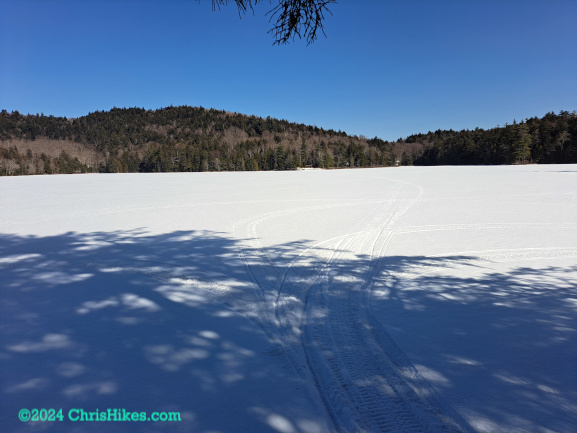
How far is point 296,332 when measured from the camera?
10.2 feet

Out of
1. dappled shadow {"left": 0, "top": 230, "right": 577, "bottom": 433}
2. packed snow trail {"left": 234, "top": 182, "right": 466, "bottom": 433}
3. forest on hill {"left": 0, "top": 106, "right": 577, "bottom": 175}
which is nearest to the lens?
packed snow trail {"left": 234, "top": 182, "right": 466, "bottom": 433}

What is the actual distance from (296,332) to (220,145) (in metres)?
111

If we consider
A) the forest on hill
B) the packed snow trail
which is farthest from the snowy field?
the forest on hill

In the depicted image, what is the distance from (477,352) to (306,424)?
1758mm

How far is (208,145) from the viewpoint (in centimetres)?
9788

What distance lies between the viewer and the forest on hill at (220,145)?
60.8 meters

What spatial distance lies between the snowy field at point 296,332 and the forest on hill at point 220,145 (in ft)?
220

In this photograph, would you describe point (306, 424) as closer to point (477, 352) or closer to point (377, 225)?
point (477, 352)

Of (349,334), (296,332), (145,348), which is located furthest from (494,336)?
(145,348)

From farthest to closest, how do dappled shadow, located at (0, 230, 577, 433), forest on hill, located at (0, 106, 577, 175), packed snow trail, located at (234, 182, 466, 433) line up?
1. forest on hill, located at (0, 106, 577, 175)
2. dappled shadow, located at (0, 230, 577, 433)
3. packed snow trail, located at (234, 182, 466, 433)

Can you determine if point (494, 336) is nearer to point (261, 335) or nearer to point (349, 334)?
point (349, 334)

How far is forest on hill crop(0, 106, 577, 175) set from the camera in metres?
60.8

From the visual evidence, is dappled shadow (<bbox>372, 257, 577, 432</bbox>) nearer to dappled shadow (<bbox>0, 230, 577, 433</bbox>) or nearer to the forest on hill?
dappled shadow (<bbox>0, 230, 577, 433</bbox>)

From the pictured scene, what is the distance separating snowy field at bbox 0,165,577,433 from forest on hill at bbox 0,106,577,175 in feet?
220
